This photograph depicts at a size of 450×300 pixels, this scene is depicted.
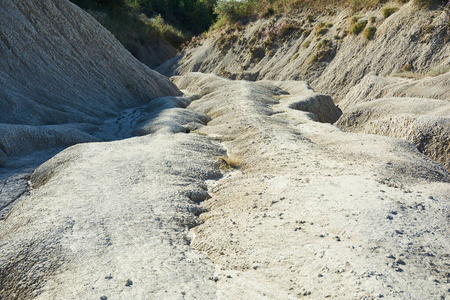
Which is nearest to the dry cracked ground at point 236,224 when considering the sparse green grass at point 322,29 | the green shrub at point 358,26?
the green shrub at point 358,26

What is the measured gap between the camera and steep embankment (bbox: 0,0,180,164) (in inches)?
436

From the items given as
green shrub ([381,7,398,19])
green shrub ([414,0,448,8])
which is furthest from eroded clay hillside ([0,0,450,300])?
green shrub ([381,7,398,19])

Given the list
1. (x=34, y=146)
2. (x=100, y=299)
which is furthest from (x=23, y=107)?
(x=100, y=299)

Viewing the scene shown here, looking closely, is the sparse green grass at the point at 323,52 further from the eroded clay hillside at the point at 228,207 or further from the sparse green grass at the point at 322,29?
the eroded clay hillside at the point at 228,207

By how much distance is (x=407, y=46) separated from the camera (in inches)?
734

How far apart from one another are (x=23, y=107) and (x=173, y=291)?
10621 millimetres

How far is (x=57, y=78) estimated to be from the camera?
14945 mm

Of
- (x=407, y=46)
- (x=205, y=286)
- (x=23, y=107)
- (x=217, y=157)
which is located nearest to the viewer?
(x=205, y=286)

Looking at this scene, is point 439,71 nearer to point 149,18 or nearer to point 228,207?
point 228,207

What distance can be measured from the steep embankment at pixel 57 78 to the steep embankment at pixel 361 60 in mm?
8570

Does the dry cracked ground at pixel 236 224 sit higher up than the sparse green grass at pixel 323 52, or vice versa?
the sparse green grass at pixel 323 52

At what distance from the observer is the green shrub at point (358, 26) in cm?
2142

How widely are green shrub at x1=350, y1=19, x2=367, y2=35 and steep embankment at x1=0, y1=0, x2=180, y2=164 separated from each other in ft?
36.4

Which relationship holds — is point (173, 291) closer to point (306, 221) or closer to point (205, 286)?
point (205, 286)
